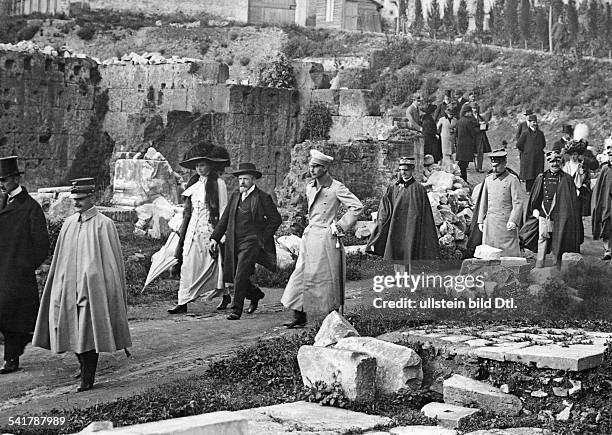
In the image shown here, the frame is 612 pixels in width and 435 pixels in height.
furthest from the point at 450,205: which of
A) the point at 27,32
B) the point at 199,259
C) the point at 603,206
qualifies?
the point at 27,32

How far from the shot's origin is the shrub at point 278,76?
2270cm

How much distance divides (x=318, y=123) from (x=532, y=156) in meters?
5.09

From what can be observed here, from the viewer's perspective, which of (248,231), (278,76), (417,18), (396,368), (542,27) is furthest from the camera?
(417,18)

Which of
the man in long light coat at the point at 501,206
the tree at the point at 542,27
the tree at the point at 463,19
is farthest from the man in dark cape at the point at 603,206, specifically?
the tree at the point at 463,19

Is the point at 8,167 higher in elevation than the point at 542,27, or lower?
lower

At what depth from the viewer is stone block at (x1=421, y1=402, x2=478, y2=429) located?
6762 mm

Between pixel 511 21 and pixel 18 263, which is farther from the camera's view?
pixel 511 21

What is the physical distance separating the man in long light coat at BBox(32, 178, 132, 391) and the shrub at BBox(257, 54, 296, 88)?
14364mm

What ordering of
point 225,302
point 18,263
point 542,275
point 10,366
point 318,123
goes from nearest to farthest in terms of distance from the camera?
point 10,366 < point 18,263 < point 542,275 < point 225,302 < point 318,123

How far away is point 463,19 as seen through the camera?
59875mm

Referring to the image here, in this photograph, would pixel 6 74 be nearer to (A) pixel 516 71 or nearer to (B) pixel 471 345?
(B) pixel 471 345

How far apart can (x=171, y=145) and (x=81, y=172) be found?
3.05 m

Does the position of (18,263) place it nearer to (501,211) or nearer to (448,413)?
(448,413)

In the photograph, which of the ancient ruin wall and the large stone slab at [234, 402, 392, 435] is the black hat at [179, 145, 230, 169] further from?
the ancient ruin wall
